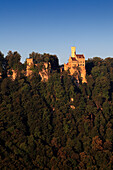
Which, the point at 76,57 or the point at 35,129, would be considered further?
the point at 76,57

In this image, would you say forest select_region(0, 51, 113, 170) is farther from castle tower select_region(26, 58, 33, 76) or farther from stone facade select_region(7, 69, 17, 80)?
castle tower select_region(26, 58, 33, 76)

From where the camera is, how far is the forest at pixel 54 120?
66.6 m

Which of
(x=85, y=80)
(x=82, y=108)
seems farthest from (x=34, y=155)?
(x=85, y=80)

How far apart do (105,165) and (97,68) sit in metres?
47.1

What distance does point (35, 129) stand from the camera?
252ft

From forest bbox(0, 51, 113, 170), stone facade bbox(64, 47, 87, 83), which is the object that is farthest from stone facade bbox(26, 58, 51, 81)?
stone facade bbox(64, 47, 87, 83)

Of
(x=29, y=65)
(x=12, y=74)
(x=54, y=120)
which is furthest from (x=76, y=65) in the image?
(x=54, y=120)

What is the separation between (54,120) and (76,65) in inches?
895

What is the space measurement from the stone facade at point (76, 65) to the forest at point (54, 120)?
7.20 feet

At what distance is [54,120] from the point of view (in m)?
80.9

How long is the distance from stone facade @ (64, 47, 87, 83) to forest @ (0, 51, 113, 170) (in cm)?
219

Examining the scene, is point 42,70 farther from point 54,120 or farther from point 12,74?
point 54,120

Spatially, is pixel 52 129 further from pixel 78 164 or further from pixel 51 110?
pixel 78 164

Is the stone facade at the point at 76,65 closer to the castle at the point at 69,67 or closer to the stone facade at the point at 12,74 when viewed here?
the castle at the point at 69,67
